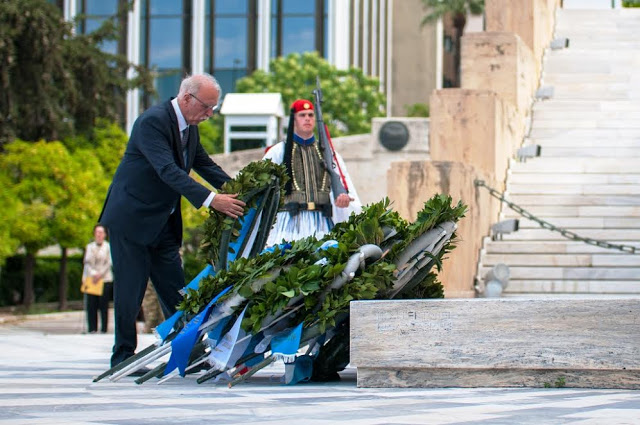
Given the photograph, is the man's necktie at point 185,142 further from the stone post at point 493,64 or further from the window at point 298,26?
the window at point 298,26

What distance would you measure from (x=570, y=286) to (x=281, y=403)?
8902 mm

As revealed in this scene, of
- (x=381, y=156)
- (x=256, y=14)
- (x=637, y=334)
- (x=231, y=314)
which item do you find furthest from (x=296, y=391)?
(x=256, y=14)

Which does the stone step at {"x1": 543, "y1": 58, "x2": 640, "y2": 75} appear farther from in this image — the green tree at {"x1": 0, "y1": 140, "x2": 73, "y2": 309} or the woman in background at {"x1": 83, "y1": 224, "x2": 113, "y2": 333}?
the green tree at {"x1": 0, "y1": 140, "x2": 73, "y2": 309}

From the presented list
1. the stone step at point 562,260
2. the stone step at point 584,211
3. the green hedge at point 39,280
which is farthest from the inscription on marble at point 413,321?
the green hedge at point 39,280

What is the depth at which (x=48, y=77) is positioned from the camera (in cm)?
2972

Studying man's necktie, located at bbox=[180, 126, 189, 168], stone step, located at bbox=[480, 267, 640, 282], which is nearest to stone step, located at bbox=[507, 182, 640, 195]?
stone step, located at bbox=[480, 267, 640, 282]

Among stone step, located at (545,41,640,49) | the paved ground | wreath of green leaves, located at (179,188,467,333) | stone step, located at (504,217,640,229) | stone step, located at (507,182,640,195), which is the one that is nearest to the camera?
the paved ground

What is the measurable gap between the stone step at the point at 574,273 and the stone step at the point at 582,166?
2.66 m

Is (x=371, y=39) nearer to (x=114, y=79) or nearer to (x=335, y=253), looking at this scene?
(x=114, y=79)

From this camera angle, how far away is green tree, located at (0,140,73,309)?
1141 inches

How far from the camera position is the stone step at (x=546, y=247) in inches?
598

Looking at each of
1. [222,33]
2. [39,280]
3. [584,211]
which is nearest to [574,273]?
[584,211]

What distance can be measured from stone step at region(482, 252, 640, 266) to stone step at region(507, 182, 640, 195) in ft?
5.34

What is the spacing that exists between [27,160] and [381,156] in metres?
8.43
